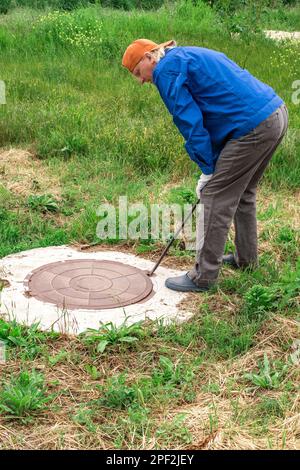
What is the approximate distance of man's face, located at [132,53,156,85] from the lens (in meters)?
3.99

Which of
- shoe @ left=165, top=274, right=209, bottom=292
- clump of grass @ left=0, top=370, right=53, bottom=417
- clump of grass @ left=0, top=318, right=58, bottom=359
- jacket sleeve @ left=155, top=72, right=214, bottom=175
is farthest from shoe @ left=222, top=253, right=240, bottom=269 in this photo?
Answer: clump of grass @ left=0, top=370, right=53, bottom=417

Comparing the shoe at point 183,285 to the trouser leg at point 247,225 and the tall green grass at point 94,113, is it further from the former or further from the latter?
the tall green grass at point 94,113

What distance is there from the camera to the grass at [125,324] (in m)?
3.09

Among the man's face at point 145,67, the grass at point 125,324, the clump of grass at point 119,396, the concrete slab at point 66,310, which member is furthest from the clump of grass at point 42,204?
the clump of grass at point 119,396

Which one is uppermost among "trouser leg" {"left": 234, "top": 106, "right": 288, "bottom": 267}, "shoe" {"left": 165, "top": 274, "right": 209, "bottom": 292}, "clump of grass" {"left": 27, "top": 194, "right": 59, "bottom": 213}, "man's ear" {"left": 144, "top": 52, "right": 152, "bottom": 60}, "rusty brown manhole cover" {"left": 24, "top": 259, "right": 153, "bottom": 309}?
"man's ear" {"left": 144, "top": 52, "right": 152, "bottom": 60}

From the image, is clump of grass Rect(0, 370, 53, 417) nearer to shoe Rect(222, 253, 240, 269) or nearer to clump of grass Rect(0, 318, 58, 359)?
clump of grass Rect(0, 318, 58, 359)

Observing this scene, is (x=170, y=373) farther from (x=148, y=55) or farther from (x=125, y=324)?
(x=148, y=55)

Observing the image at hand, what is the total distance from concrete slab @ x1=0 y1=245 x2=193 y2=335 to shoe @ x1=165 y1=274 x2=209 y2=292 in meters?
0.03

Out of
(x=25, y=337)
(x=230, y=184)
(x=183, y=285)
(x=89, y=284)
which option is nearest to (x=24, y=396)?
(x=25, y=337)

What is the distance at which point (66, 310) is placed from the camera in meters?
4.00

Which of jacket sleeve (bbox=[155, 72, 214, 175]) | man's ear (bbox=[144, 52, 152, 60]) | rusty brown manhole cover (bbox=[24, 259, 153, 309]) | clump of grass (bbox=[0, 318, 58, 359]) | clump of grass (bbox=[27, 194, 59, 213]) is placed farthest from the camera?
clump of grass (bbox=[27, 194, 59, 213])

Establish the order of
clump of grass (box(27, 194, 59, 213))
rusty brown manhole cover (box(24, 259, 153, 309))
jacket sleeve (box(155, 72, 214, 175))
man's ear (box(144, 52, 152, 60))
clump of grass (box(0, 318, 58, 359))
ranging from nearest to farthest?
clump of grass (box(0, 318, 58, 359)) < jacket sleeve (box(155, 72, 214, 175)) < man's ear (box(144, 52, 152, 60)) < rusty brown manhole cover (box(24, 259, 153, 309)) < clump of grass (box(27, 194, 59, 213))

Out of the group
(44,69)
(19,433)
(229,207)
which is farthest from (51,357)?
(44,69)

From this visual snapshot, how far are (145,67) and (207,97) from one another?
41 cm
